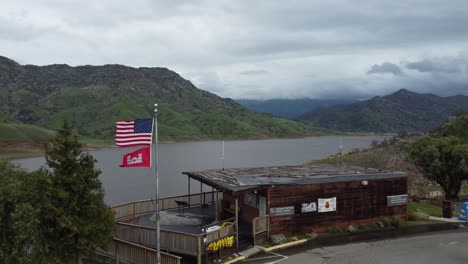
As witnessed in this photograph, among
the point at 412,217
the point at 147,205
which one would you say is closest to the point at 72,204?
the point at 147,205

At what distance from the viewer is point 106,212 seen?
57.3ft

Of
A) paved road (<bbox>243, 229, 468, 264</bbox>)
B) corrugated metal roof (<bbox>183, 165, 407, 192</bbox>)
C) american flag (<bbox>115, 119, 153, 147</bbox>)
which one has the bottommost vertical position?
paved road (<bbox>243, 229, 468, 264</bbox>)

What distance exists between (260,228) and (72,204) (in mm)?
10020

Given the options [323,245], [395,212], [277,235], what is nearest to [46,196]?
[277,235]

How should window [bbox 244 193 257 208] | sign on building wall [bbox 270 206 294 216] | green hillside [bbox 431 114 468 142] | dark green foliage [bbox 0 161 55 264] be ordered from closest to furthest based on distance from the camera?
dark green foliage [bbox 0 161 55 264] → sign on building wall [bbox 270 206 294 216] → window [bbox 244 193 257 208] → green hillside [bbox 431 114 468 142]

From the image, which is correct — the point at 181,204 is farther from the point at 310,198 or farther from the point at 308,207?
the point at 310,198

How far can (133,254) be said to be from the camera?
19.4 meters

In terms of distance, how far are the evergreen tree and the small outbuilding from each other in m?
6.89

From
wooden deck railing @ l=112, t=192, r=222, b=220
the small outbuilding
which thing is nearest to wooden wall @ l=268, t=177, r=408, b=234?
the small outbuilding

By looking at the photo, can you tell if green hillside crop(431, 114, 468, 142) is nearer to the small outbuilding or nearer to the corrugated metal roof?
the small outbuilding

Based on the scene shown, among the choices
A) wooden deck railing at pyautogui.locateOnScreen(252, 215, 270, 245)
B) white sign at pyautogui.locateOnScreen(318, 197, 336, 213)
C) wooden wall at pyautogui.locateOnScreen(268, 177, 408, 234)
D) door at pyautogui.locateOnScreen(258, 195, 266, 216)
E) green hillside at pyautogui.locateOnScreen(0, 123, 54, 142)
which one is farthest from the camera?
green hillside at pyautogui.locateOnScreen(0, 123, 54, 142)

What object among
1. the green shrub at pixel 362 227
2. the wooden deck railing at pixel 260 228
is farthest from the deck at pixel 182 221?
the green shrub at pixel 362 227

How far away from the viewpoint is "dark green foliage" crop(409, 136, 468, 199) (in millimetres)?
35062

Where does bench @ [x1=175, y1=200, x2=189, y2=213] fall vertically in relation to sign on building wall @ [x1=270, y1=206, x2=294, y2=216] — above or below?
below
